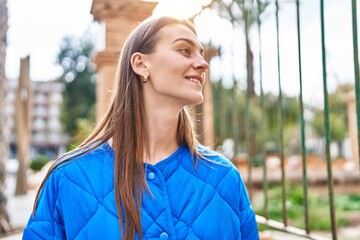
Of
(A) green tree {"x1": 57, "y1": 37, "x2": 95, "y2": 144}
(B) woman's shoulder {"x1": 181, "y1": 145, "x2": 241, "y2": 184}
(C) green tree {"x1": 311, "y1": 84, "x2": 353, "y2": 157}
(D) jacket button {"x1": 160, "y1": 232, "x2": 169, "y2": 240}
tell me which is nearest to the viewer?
(D) jacket button {"x1": 160, "y1": 232, "x2": 169, "y2": 240}

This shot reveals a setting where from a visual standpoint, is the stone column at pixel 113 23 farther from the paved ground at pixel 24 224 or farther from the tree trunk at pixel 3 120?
the tree trunk at pixel 3 120

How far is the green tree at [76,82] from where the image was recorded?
3341 cm

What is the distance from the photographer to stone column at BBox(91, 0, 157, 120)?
320 centimetres

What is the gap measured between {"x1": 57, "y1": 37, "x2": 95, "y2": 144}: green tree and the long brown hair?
3047 centimetres

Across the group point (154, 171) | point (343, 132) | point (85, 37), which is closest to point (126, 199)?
point (154, 171)

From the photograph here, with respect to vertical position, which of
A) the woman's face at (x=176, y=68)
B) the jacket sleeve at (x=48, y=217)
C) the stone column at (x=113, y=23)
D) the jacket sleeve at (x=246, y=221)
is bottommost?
the jacket sleeve at (x=246, y=221)

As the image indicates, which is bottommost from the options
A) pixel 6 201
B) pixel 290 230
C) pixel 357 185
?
pixel 357 185

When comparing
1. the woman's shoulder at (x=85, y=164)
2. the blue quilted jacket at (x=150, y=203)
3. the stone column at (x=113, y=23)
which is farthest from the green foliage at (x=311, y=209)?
the woman's shoulder at (x=85, y=164)

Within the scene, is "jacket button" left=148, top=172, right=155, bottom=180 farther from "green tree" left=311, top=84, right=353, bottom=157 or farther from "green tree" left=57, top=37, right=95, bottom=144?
"green tree" left=57, top=37, right=95, bottom=144

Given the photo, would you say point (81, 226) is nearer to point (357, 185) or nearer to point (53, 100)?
point (357, 185)

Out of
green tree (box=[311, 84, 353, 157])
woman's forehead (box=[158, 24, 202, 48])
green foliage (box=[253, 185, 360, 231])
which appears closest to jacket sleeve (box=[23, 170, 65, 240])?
woman's forehead (box=[158, 24, 202, 48])

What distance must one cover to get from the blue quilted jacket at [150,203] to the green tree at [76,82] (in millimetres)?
30622

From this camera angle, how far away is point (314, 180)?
35.8 feet

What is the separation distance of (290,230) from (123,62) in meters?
1.17
